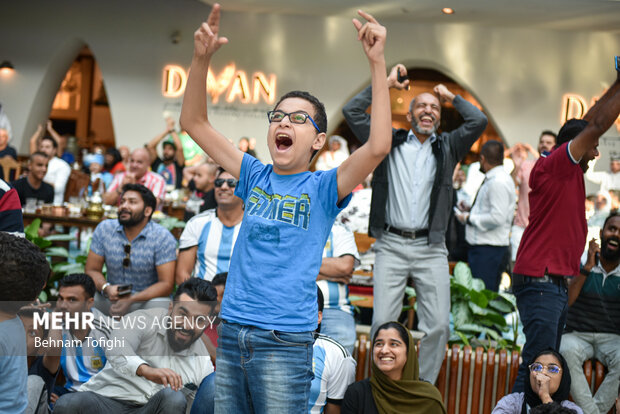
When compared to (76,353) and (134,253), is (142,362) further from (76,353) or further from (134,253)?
(134,253)

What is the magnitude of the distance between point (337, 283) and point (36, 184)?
4.18m

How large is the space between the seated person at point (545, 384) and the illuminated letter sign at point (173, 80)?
32.3 feet

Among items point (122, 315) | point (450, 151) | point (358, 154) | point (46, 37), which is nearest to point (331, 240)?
point (450, 151)

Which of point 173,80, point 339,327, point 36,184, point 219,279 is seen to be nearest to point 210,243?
point 219,279

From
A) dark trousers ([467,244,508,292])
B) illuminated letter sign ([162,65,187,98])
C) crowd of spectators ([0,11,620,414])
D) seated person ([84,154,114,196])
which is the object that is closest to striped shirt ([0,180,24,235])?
crowd of spectators ([0,11,620,414])

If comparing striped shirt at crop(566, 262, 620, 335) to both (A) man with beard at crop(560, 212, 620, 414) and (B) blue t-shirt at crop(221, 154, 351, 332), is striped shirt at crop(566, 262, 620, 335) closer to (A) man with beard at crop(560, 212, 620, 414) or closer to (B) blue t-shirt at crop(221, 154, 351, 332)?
(A) man with beard at crop(560, 212, 620, 414)

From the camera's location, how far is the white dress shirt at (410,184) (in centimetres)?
400

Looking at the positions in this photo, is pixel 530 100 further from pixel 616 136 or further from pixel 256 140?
pixel 256 140

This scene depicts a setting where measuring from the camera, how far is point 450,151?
405 cm

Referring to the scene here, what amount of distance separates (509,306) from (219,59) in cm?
856

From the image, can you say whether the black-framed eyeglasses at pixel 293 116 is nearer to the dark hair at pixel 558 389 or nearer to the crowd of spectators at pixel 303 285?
the crowd of spectators at pixel 303 285

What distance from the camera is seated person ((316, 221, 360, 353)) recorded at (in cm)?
426

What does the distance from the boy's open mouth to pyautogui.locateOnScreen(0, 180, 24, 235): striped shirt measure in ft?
5.58

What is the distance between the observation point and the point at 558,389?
145 inches
